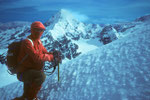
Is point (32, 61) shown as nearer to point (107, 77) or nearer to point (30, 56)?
point (30, 56)

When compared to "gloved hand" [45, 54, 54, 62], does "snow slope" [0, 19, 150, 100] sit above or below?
below

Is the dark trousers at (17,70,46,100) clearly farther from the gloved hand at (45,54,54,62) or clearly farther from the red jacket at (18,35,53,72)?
the gloved hand at (45,54,54,62)

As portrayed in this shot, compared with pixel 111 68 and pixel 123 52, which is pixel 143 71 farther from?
pixel 123 52

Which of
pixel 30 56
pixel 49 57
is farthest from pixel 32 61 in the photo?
pixel 49 57

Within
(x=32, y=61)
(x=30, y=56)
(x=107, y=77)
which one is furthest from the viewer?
(x=107, y=77)

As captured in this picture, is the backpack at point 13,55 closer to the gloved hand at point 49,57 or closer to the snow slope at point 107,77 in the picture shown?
the gloved hand at point 49,57

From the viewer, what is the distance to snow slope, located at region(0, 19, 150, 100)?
3830 mm

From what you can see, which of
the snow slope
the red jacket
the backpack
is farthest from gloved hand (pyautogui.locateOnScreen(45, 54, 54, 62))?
the snow slope

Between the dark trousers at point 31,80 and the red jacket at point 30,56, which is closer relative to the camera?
the red jacket at point 30,56

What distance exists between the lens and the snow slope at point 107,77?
3830mm

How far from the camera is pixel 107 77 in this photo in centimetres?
452

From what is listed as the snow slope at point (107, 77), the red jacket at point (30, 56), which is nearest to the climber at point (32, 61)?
the red jacket at point (30, 56)

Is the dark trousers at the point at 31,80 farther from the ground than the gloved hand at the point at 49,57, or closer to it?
closer to it

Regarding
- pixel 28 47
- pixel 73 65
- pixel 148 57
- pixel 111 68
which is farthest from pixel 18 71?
pixel 148 57
